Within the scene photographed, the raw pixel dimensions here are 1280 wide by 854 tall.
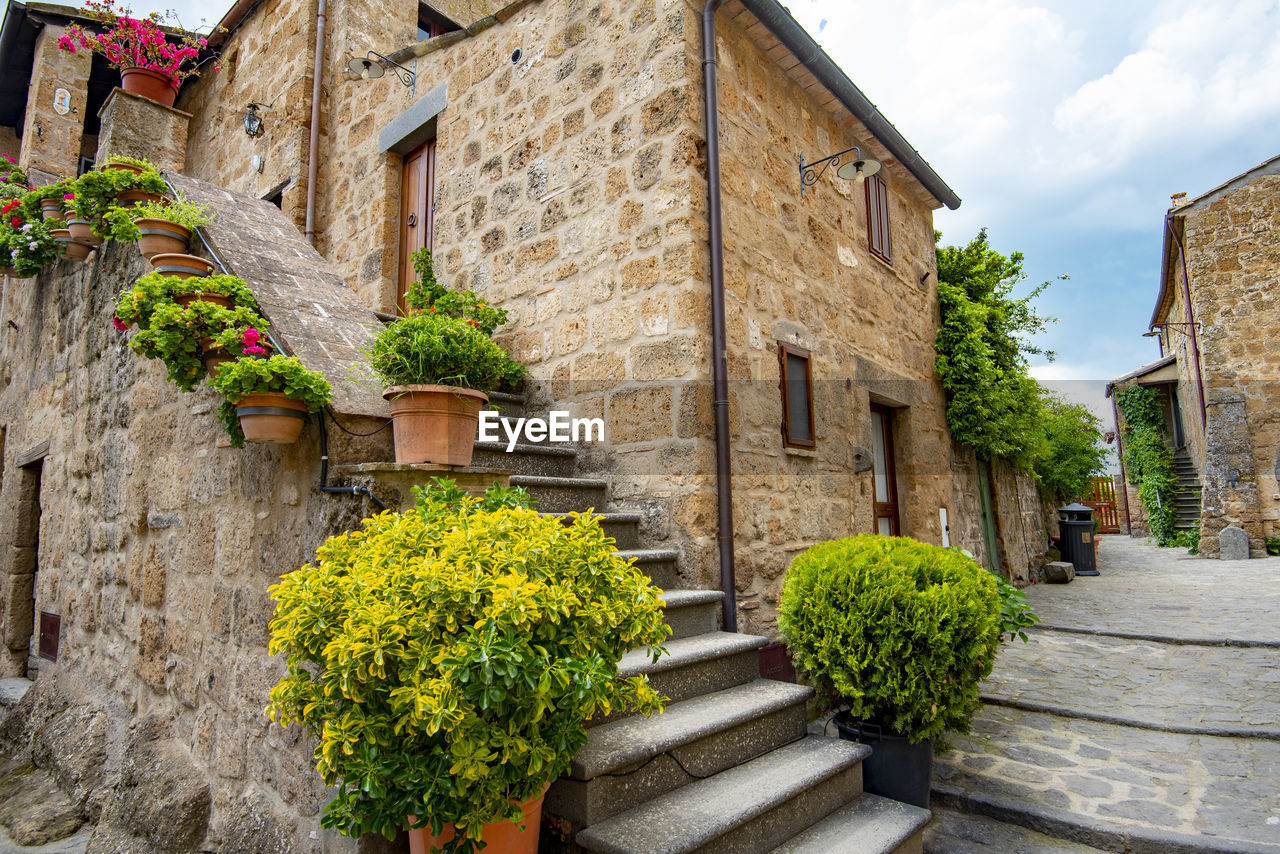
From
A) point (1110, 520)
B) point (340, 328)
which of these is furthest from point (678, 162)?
point (1110, 520)

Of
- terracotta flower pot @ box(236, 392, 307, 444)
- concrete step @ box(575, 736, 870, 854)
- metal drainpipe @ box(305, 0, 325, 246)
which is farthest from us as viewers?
metal drainpipe @ box(305, 0, 325, 246)

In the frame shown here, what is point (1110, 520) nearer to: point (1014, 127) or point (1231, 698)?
point (1231, 698)

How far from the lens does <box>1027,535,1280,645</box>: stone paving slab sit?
565cm

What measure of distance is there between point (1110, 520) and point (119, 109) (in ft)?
80.3

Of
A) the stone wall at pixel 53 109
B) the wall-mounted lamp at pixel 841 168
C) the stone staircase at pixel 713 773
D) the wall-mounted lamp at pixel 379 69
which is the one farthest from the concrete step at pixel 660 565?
the stone wall at pixel 53 109

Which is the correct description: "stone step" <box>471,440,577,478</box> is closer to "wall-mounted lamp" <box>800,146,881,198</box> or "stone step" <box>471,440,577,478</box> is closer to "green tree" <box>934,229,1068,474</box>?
"wall-mounted lamp" <box>800,146,881,198</box>

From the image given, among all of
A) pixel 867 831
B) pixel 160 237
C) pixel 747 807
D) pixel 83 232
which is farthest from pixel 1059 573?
pixel 83 232

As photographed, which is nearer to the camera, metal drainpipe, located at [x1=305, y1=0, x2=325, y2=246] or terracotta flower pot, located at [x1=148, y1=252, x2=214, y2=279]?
terracotta flower pot, located at [x1=148, y1=252, x2=214, y2=279]

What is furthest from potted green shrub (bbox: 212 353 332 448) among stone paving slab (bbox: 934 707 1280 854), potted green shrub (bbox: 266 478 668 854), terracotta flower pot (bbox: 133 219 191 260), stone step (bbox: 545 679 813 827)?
stone paving slab (bbox: 934 707 1280 854)

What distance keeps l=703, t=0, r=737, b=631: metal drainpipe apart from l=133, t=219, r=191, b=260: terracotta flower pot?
2.69m

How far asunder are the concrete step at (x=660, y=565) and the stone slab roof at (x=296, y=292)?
1.41m

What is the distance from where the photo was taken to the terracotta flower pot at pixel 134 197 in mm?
3738

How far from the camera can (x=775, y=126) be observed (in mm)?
4555

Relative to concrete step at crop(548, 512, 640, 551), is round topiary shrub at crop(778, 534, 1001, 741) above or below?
below
